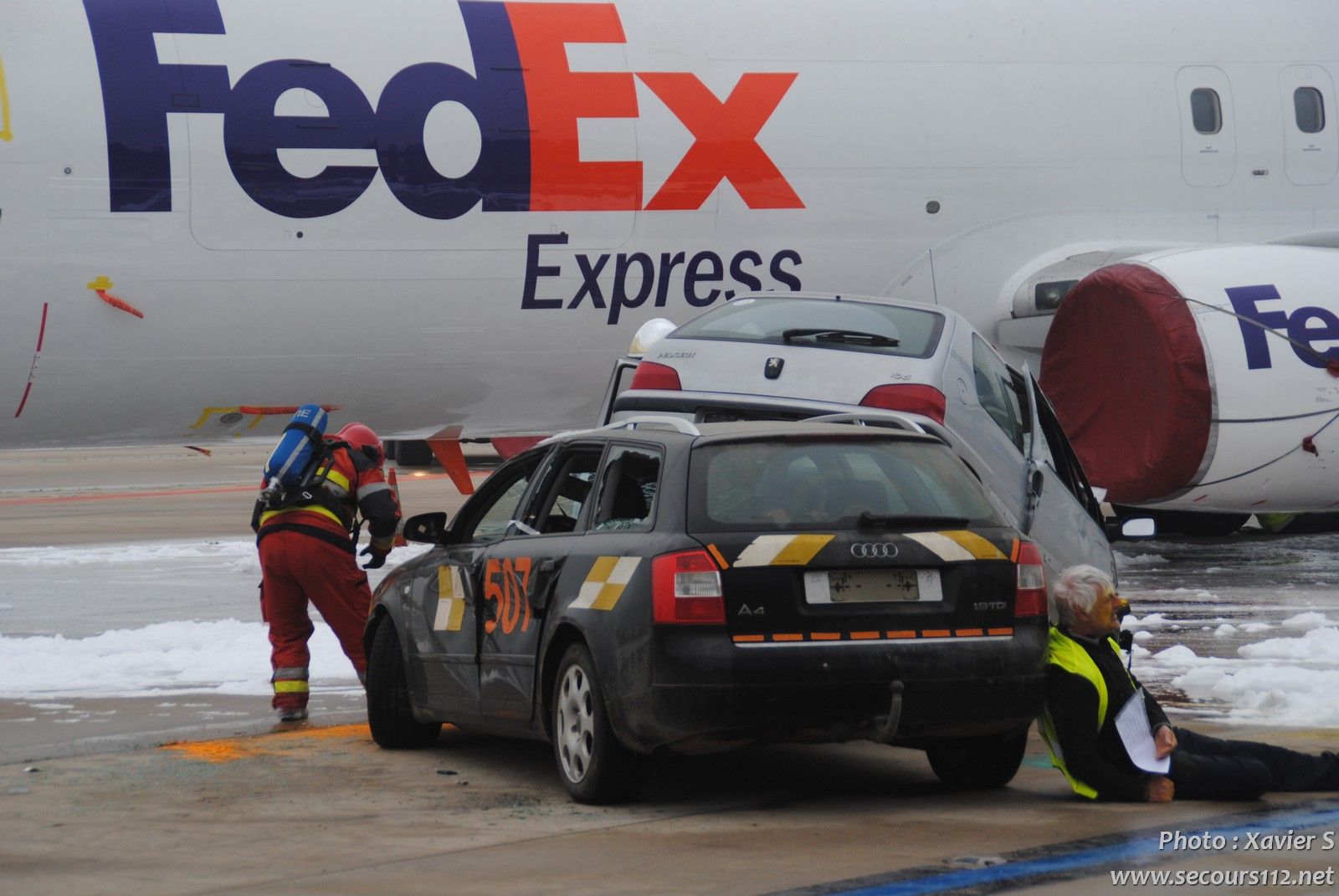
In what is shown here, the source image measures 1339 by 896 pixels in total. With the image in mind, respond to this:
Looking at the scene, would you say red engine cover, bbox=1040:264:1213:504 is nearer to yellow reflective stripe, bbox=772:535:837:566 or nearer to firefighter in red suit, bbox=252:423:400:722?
firefighter in red suit, bbox=252:423:400:722

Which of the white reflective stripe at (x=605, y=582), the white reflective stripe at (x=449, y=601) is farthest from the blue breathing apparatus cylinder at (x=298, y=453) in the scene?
the white reflective stripe at (x=605, y=582)

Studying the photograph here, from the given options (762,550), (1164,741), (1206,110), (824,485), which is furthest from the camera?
(1206,110)

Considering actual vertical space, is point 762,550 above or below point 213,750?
above

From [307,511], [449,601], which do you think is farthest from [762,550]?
[307,511]

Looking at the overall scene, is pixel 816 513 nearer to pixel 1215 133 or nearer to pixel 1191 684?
pixel 1191 684

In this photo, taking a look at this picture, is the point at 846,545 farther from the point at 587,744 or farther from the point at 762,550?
the point at 587,744

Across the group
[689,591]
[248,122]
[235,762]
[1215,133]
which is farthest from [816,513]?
[1215,133]

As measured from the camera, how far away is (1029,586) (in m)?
6.94

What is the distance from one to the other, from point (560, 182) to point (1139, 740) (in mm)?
7479

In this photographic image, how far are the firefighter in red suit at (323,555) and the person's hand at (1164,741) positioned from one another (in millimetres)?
4235

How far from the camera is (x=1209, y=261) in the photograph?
13.4 meters

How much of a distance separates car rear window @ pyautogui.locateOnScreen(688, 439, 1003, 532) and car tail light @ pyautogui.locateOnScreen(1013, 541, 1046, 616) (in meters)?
0.17

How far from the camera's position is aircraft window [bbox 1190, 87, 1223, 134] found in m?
15.2

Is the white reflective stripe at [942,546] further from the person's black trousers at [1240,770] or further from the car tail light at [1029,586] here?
the person's black trousers at [1240,770]
